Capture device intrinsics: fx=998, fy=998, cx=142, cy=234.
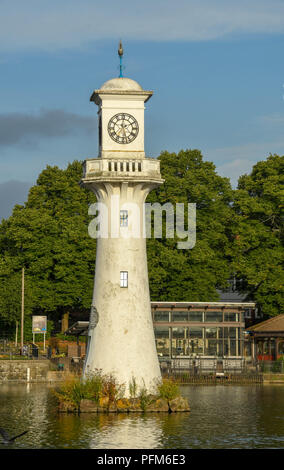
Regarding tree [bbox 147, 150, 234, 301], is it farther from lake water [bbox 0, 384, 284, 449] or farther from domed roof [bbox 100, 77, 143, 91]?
domed roof [bbox 100, 77, 143, 91]

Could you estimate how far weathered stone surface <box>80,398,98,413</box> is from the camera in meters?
45.5

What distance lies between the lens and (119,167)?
4703cm

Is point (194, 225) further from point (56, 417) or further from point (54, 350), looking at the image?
point (56, 417)

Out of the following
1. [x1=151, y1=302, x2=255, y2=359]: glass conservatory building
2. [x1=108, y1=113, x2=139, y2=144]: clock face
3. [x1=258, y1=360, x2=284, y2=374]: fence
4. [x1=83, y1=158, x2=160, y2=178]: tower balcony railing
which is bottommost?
[x1=258, y1=360, x2=284, y2=374]: fence

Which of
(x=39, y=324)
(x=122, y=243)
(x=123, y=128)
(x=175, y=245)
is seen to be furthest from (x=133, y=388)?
(x=175, y=245)

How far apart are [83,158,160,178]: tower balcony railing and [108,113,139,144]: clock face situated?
3.76ft

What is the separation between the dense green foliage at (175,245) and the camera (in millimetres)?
86500

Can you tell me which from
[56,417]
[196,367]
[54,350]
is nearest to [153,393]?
[56,417]

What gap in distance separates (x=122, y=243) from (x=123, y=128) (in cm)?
550

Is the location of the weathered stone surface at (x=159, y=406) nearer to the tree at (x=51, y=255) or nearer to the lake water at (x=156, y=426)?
the lake water at (x=156, y=426)

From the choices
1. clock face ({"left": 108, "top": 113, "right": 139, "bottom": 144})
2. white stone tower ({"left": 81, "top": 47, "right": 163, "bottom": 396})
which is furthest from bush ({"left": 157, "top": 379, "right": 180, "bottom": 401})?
clock face ({"left": 108, "top": 113, "right": 139, "bottom": 144})

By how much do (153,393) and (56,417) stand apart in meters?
4.73
